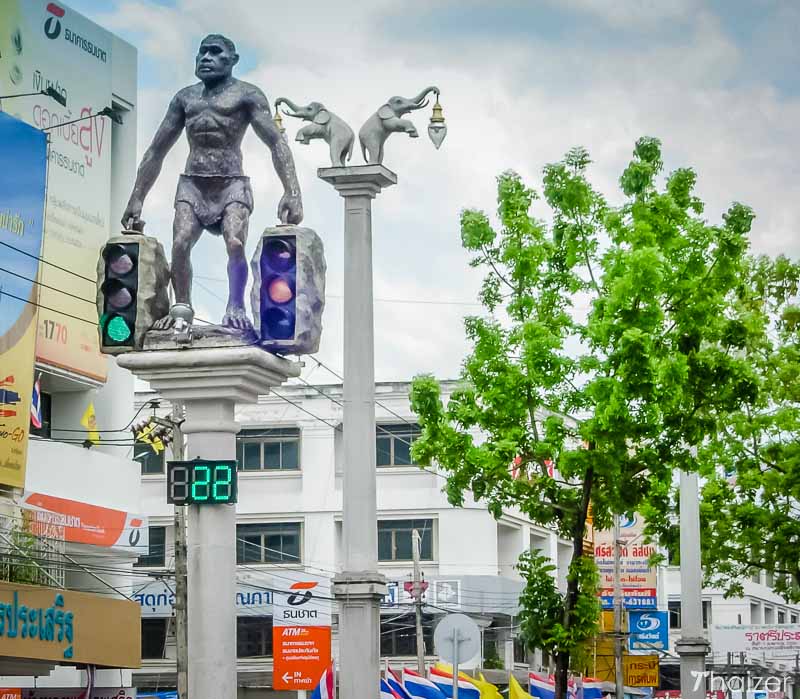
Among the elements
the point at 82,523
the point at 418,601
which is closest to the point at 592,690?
the point at 418,601

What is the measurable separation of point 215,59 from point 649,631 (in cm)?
3682

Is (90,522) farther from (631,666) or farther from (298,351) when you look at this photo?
(298,351)

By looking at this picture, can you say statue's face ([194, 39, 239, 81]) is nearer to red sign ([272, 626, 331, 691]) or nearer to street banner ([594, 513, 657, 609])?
street banner ([594, 513, 657, 609])

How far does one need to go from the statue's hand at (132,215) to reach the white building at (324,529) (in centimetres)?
4033

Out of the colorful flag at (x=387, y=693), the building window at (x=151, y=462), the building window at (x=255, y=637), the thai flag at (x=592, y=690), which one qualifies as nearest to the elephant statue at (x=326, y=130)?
the colorful flag at (x=387, y=693)

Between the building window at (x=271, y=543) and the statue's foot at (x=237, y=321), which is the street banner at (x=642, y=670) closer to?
the building window at (x=271, y=543)

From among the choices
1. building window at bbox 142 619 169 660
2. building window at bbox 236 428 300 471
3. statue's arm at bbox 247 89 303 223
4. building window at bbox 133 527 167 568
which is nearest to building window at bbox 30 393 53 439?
building window at bbox 236 428 300 471

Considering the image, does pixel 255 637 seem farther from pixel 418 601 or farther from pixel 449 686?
pixel 449 686

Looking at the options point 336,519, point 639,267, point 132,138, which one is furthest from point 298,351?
point 336,519

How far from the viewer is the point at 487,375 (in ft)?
84.8

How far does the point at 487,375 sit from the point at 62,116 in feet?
59.7

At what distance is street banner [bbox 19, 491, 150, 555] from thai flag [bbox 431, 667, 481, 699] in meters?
7.99

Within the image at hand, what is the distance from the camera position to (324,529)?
6022 centimetres

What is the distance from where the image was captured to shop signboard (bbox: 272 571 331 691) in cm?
5622
